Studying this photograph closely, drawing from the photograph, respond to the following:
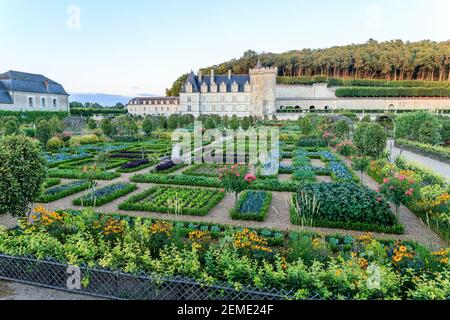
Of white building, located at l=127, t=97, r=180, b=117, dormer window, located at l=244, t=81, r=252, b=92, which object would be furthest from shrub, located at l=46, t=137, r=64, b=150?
white building, located at l=127, t=97, r=180, b=117

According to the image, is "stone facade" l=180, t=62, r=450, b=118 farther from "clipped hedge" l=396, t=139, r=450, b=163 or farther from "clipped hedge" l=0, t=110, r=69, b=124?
"clipped hedge" l=396, t=139, r=450, b=163

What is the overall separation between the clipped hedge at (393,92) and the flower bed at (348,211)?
182 ft

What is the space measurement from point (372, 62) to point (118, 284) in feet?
265

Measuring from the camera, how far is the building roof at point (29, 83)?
38.9 meters

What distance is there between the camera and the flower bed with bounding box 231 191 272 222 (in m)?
8.23

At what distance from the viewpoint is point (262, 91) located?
55.3 meters

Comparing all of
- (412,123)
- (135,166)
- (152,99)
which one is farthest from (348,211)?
(152,99)

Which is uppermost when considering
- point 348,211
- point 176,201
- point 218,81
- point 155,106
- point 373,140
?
point 218,81

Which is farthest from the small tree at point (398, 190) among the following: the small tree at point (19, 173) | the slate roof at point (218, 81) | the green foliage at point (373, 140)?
the slate roof at point (218, 81)

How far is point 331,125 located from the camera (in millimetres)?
26156

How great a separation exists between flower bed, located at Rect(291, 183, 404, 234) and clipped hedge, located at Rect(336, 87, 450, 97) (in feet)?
182

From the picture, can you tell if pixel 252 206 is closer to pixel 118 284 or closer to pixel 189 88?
pixel 118 284

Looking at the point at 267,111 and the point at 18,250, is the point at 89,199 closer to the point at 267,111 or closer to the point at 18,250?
the point at 18,250
